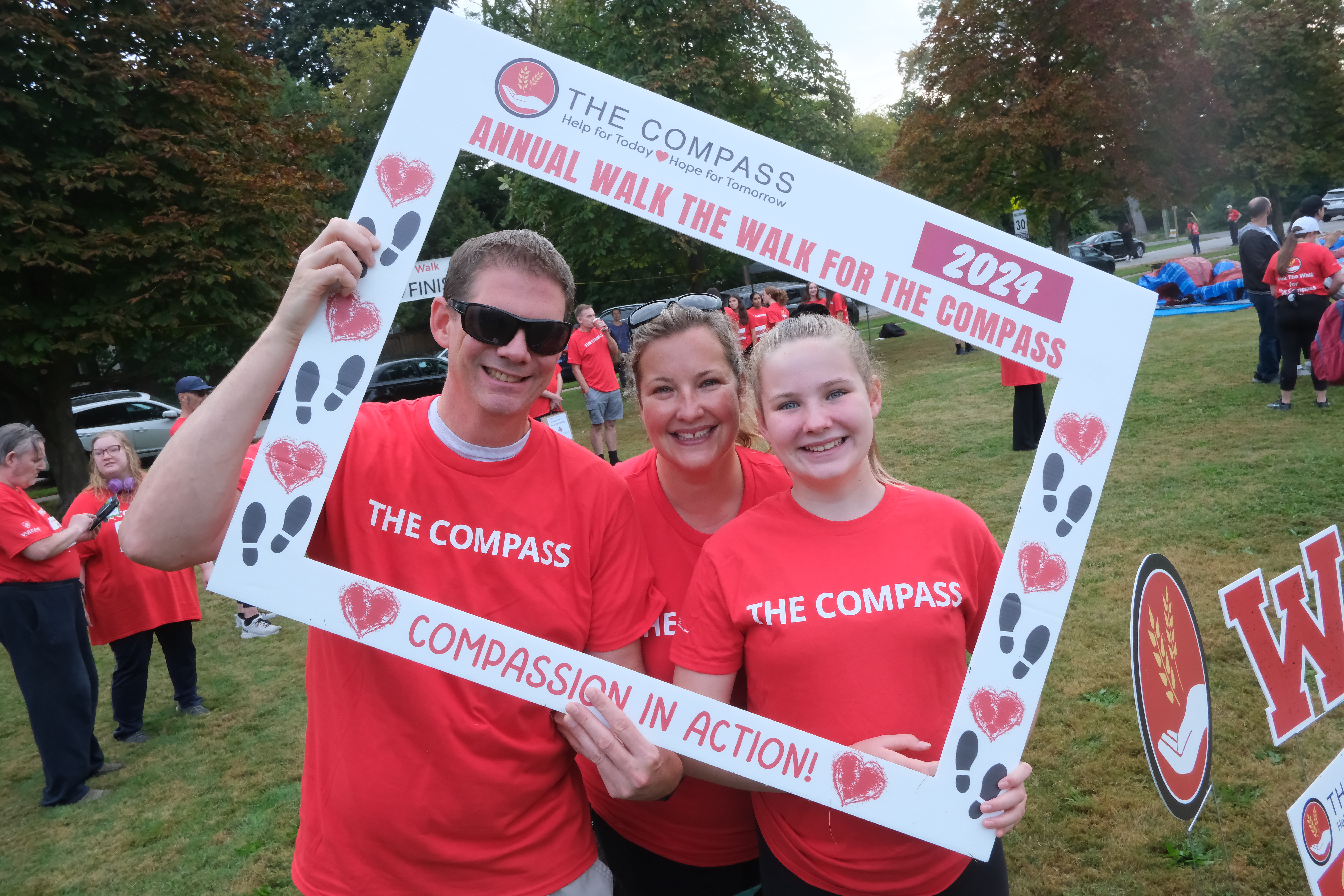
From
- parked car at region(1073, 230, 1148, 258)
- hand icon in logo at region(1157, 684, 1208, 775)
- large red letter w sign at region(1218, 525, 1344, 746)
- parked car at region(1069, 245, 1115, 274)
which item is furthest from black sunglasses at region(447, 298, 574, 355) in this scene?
parked car at region(1073, 230, 1148, 258)

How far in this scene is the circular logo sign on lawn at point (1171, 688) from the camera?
2369 mm

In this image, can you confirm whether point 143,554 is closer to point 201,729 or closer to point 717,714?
point 717,714

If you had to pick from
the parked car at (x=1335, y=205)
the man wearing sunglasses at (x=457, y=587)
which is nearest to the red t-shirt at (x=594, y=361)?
the man wearing sunglasses at (x=457, y=587)

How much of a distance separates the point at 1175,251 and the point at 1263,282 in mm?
28473

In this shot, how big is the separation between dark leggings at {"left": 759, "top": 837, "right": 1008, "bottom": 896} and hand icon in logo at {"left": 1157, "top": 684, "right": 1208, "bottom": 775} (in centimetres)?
89

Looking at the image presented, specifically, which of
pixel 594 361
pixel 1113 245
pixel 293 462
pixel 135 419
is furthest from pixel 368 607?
pixel 1113 245

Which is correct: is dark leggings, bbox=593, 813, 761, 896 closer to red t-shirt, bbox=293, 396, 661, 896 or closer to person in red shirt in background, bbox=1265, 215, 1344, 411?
red t-shirt, bbox=293, 396, 661, 896

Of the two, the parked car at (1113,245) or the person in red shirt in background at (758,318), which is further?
the parked car at (1113,245)

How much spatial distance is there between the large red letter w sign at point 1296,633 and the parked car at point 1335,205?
1546 inches

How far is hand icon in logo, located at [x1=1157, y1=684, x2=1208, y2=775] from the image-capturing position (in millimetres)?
2469

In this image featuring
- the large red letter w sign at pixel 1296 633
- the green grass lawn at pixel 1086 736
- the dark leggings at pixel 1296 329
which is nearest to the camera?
the large red letter w sign at pixel 1296 633

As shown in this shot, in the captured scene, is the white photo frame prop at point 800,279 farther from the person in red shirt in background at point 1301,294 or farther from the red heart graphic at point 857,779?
the person in red shirt in background at point 1301,294

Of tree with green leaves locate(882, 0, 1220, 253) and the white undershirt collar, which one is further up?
tree with green leaves locate(882, 0, 1220, 253)

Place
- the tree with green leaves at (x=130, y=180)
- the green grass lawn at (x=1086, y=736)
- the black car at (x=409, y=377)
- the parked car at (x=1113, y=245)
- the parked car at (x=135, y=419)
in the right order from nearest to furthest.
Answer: the green grass lawn at (x=1086, y=736) < the tree with green leaves at (x=130, y=180) < the black car at (x=409, y=377) < the parked car at (x=135, y=419) < the parked car at (x=1113, y=245)
